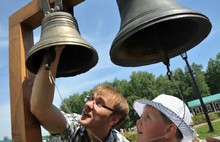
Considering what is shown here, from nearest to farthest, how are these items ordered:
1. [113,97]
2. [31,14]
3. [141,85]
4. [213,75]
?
[31,14] < [113,97] < [141,85] < [213,75]

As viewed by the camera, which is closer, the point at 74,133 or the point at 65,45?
→ the point at 65,45

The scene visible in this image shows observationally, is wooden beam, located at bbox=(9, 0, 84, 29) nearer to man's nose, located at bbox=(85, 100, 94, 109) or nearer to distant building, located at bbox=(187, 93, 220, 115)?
man's nose, located at bbox=(85, 100, 94, 109)

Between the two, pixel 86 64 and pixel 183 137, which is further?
pixel 183 137

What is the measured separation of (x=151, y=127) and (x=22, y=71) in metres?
1.28

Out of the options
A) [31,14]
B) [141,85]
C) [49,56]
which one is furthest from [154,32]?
[141,85]

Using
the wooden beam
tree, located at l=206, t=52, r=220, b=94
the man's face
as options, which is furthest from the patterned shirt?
tree, located at l=206, t=52, r=220, b=94

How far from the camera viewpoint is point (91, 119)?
2.47 meters

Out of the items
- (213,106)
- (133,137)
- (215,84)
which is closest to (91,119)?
(133,137)

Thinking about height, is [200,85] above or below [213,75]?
below

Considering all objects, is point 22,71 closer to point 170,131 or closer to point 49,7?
point 49,7

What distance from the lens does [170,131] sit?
2.53 metres

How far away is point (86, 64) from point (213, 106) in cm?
6990

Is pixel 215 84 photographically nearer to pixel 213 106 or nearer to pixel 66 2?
pixel 213 106

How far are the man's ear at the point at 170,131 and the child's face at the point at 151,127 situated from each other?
28 millimetres
